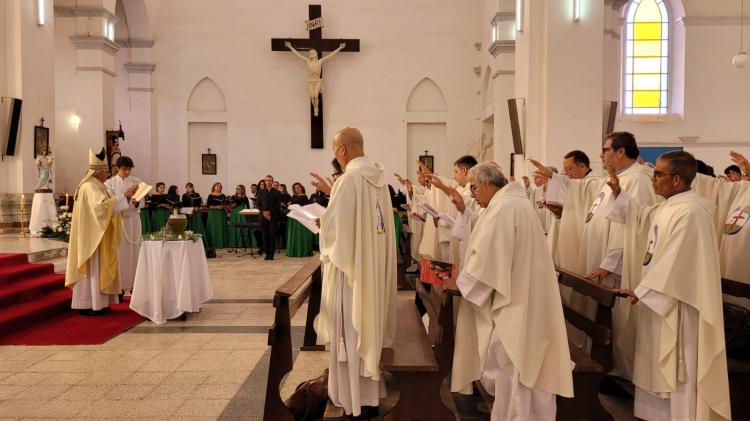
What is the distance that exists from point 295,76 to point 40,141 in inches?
301

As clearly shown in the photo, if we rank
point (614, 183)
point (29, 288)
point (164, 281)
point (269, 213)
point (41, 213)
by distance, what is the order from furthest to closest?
point (269, 213) < point (41, 213) < point (29, 288) < point (164, 281) < point (614, 183)

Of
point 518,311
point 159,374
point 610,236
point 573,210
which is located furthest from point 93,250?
point 610,236

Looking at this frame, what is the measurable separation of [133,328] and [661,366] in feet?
17.8

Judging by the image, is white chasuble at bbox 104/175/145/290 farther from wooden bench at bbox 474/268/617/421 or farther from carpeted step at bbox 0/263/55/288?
wooden bench at bbox 474/268/617/421

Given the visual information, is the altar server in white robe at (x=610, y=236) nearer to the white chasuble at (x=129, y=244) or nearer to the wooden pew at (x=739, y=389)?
the wooden pew at (x=739, y=389)

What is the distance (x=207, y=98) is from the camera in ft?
61.0

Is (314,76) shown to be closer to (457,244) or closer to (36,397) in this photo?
(457,244)

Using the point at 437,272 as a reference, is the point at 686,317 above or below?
below

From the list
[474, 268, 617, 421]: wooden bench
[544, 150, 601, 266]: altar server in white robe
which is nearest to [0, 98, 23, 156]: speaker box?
[544, 150, 601, 266]: altar server in white robe

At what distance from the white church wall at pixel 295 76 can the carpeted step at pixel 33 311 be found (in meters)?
11.0

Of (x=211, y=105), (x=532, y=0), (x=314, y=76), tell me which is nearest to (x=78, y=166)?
(x=211, y=105)

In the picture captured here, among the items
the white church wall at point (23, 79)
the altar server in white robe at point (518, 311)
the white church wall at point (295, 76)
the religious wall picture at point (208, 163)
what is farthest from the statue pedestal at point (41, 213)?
the altar server in white robe at point (518, 311)

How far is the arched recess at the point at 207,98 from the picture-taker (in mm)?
18562

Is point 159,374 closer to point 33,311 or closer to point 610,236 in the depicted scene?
point 33,311
